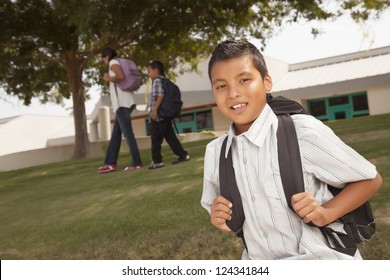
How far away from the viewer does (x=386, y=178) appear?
159 inches

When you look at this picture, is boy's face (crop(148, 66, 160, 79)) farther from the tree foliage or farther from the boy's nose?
the boy's nose

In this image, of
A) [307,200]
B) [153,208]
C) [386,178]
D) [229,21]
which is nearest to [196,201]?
[153,208]

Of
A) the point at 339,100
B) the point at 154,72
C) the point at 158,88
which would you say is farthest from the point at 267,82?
the point at 339,100

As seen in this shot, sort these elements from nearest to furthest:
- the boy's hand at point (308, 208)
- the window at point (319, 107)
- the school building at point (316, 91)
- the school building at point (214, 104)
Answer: the boy's hand at point (308, 208), the school building at point (214, 104), the school building at point (316, 91), the window at point (319, 107)

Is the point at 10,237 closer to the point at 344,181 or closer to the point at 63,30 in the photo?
the point at 344,181

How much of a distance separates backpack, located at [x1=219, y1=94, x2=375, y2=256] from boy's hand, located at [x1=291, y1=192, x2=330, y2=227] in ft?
0.13

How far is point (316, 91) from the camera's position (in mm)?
22703

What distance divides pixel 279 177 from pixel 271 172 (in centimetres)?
3

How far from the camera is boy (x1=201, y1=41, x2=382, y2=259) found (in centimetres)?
142

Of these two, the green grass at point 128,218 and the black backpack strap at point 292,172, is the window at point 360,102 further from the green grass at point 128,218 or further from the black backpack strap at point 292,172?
the black backpack strap at point 292,172

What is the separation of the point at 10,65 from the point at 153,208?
10.5 meters

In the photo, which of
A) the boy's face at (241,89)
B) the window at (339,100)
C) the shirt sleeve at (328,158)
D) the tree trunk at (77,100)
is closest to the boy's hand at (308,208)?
the shirt sleeve at (328,158)

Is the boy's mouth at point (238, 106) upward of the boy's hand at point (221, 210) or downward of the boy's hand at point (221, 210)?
upward

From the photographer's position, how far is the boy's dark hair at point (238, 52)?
1531 mm
